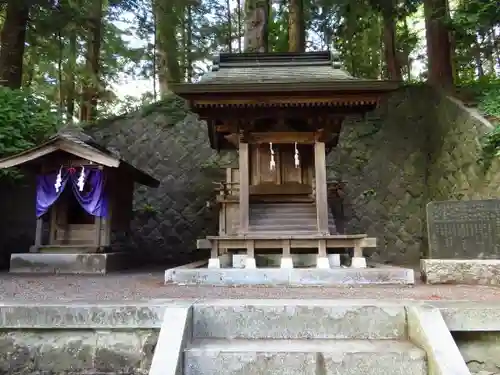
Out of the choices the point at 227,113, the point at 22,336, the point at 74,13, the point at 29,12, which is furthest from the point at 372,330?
the point at 29,12

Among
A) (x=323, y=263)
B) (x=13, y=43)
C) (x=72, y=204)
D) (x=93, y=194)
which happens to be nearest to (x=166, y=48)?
(x=13, y=43)

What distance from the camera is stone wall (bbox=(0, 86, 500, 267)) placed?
13227mm

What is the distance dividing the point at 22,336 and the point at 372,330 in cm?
348

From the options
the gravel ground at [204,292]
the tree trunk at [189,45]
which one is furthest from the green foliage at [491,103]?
the tree trunk at [189,45]

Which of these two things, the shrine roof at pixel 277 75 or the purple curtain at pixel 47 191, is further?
the purple curtain at pixel 47 191

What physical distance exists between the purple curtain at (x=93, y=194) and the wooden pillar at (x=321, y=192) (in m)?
4.98

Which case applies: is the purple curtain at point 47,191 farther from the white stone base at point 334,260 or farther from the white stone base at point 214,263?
the white stone base at point 334,260

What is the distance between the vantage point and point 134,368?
13.0 ft

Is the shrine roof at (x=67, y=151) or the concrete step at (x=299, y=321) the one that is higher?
the shrine roof at (x=67, y=151)

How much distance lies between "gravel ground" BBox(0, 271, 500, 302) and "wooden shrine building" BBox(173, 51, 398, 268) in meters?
1.36

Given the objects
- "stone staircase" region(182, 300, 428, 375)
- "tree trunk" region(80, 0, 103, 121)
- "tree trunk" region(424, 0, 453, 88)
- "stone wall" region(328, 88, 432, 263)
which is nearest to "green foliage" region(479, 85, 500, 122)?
"tree trunk" region(424, 0, 453, 88)

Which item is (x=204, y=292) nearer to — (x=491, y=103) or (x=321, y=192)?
(x=321, y=192)

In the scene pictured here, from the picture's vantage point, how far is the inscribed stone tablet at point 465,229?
6699mm

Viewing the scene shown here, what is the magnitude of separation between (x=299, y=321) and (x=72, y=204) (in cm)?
794
